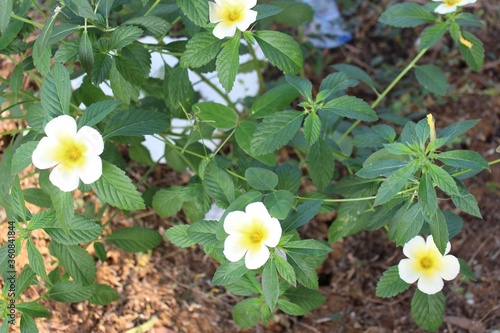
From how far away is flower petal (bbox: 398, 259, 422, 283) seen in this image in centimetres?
175

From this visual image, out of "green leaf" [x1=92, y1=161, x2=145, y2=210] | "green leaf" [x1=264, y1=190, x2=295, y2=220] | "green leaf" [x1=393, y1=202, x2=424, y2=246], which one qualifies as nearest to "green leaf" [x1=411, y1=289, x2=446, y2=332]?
"green leaf" [x1=393, y1=202, x2=424, y2=246]

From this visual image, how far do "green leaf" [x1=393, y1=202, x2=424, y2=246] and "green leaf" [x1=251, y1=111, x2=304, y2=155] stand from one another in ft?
1.28

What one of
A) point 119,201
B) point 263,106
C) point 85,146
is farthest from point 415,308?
point 85,146

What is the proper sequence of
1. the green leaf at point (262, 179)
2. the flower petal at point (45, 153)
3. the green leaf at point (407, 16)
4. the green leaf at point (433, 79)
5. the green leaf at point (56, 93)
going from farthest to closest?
1. the green leaf at point (433, 79)
2. the green leaf at point (407, 16)
3. the green leaf at point (262, 179)
4. the green leaf at point (56, 93)
5. the flower petal at point (45, 153)

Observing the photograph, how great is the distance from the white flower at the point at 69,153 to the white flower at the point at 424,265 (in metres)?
0.91

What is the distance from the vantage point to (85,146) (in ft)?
4.79

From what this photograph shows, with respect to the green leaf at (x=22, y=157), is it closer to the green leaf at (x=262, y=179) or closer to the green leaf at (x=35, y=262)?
the green leaf at (x=35, y=262)

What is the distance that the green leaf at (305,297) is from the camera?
6.67 ft

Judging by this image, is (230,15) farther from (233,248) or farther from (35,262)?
(35,262)

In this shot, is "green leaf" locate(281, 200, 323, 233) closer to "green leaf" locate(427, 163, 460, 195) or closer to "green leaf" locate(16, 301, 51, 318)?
"green leaf" locate(427, 163, 460, 195)

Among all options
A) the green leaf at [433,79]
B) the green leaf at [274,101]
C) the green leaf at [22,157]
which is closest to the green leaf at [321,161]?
the green leaf at [274,101]

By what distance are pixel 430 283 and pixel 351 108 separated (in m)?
0.56

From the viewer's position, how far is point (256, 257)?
1504mm

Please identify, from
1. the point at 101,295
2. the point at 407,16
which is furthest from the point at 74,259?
the point at 407,16
